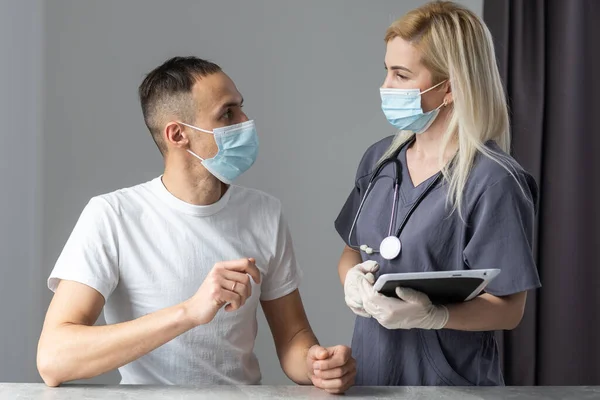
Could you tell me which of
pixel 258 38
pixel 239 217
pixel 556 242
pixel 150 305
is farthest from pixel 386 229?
pixel 258 38

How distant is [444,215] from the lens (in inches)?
66.2

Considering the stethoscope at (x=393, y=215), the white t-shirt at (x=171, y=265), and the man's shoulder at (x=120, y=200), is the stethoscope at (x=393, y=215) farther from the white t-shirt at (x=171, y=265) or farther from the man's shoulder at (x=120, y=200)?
the man's shoulder at (x=120, y=200)

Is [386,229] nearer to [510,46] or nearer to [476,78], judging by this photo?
[476,78]

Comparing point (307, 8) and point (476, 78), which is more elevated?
point (307, 8)

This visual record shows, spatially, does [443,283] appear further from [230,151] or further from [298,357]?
[230,151]

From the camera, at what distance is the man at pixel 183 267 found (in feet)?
Result: 4.92

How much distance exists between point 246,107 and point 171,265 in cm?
158

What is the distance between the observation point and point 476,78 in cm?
171

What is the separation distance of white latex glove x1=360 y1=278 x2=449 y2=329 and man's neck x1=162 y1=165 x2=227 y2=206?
524 millimetres

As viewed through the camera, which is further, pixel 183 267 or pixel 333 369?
pixel 183 267

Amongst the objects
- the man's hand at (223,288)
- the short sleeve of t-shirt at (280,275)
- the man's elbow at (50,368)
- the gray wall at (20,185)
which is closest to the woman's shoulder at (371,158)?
the short sleeve of t-shirt at (280,275)

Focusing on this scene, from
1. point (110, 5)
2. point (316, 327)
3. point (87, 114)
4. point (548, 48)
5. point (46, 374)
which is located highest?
point (110, 5)

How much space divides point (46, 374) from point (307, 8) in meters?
2.27

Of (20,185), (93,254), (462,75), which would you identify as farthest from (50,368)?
(20,185)
